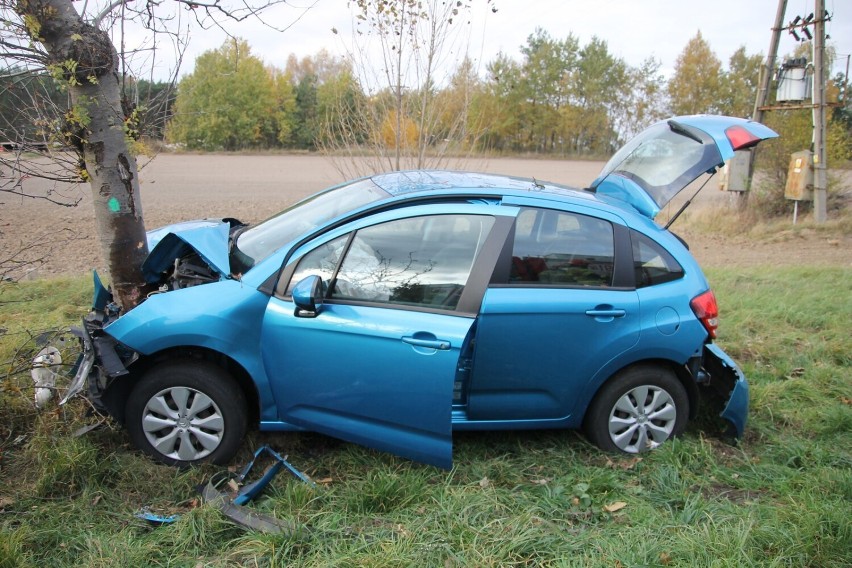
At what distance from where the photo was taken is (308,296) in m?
3.38

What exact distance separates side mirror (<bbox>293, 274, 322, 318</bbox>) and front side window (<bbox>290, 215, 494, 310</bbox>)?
0.16 metres

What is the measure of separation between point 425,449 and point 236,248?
1.79 metres

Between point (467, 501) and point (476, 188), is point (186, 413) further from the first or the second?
point (476, 188)

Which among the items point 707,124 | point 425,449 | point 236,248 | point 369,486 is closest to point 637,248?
point 707,124

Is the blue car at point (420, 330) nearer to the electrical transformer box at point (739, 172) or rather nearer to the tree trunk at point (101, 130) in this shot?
the tree trunk at point (101, 130)

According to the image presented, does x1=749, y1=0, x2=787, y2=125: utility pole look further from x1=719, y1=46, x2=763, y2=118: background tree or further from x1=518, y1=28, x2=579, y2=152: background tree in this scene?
x1=518, y1=28, x2=579, y2=152: background tree

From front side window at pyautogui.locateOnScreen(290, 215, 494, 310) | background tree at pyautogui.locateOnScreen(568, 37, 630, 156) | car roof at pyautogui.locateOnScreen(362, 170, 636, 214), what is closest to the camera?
front side window at pyautogui.locateOnScreen(290, 215, 494, 310)

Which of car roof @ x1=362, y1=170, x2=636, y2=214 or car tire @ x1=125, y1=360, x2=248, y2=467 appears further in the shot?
car roof @ x1=362, y1=170, x2=636, y2=214

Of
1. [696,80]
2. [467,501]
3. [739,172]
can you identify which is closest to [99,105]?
[467,501]

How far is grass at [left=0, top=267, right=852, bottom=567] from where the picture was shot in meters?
2.94

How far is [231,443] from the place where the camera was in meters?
3.68

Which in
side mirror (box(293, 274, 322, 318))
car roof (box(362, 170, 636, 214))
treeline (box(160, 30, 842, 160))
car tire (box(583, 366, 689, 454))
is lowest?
car tire (box(583, 366, 689, 454))

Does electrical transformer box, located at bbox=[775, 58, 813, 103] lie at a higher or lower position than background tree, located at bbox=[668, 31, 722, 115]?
lower

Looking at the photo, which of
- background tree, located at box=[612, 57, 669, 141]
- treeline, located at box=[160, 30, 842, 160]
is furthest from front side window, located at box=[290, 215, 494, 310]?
background tree, located at box=[612, 57, 669, 141]
